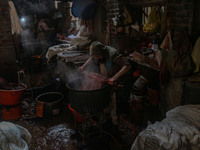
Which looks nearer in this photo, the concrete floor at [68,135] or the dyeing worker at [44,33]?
the concrete floor at [68,135]

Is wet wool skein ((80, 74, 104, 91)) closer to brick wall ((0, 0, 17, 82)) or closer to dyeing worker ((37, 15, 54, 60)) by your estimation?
brick wall ((0, 0, 17, 82))

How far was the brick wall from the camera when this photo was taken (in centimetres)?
682

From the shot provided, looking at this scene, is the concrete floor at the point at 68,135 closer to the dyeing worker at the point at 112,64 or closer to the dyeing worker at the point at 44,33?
the dyeing worker at the point at 112,64

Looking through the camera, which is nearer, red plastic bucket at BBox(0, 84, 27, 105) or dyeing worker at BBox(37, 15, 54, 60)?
red plastic bucket at BBox(0, 84, 27, 105)

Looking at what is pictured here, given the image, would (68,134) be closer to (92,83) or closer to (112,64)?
(92,83)

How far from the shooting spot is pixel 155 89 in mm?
5328

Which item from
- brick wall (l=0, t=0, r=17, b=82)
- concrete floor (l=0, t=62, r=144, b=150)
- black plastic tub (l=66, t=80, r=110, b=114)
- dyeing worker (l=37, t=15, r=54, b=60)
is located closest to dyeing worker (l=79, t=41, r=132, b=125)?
black plastic tub (l=66, t=80, r=110, b=114)

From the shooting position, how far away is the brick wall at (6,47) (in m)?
6.82

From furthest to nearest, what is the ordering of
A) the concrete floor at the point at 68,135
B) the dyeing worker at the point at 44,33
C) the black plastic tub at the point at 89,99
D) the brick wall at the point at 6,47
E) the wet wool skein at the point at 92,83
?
the dyeing worker at the point at 44,33 → the brick wall at the point at 6,47 → the concrete floor at the point at 68,135 → the wet wool skein at the point at 92,83 → the black plastic tub at the point at 89,99

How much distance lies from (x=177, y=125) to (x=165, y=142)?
0.39m

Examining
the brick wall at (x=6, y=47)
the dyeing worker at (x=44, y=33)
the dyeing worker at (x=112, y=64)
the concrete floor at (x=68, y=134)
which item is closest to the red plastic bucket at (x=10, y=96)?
the concrete floor at (x=68, y=134)

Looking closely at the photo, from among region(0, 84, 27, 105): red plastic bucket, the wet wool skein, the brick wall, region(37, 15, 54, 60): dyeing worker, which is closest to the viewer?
the wet wool skein

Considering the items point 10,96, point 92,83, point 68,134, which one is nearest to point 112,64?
point 92,83

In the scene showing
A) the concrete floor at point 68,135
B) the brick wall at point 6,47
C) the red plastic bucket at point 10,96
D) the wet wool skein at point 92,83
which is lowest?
the concrete floor at point 68,135
